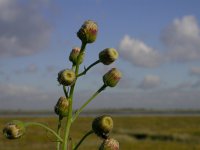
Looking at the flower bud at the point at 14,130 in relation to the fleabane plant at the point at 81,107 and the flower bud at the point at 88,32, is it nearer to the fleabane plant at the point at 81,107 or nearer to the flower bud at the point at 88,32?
the fleabane plant at the point at 81,107

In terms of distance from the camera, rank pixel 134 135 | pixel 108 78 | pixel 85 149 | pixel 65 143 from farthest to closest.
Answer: pixel 134 135 < pixel 85 149 < pixel 108 78 < pixel 65 143

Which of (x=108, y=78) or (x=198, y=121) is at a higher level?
(x=108, y=78)

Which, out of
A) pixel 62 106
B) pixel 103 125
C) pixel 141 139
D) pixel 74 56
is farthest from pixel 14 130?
pixel 141 139

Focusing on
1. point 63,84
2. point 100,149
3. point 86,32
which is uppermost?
point 86,32

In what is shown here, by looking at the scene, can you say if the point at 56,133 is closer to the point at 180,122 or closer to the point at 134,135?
the point at 134,135

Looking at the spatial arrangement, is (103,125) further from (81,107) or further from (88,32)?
(88,32)

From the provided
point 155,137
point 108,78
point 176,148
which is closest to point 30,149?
point 176,148

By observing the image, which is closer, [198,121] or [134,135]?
[134,135]
